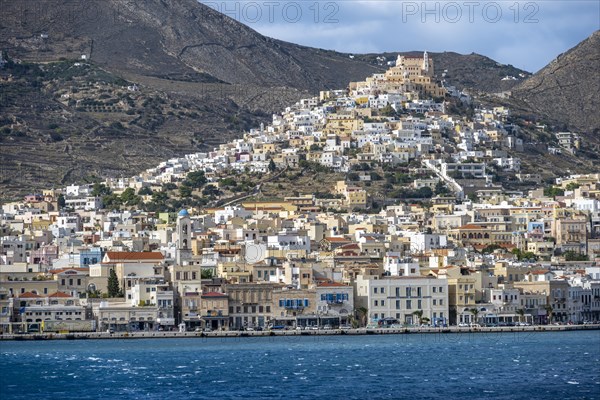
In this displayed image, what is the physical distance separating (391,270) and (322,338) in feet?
30.9

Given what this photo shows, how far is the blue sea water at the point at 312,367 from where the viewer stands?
66.8 metres

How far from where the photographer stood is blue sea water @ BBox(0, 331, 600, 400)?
66.8m

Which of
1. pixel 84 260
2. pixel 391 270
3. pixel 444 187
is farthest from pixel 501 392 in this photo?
pixel 444 187

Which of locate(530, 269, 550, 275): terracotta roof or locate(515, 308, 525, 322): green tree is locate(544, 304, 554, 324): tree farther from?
locate(530, 269, 550, 275): terracotta roof

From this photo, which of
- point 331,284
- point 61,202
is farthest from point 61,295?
point 61,202

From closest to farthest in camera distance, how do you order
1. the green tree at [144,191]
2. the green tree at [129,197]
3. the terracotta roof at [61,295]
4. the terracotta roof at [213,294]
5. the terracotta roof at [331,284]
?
the terracotta roof at [213,294] < the terracotta roof at [61,295] < the terracotta roof at [331,284] < the green tree at [129,197] < the green tree at [144,191]

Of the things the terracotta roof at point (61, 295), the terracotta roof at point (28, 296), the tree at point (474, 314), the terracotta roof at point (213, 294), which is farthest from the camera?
the tree at point (474, 314)

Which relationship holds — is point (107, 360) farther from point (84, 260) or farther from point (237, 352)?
point (84, 260)

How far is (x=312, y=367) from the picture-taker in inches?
3012

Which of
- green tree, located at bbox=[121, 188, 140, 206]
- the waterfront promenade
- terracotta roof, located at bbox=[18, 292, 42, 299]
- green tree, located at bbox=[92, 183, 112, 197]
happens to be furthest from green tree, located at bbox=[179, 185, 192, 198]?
the waterfront promenade

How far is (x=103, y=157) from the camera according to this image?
17662cm

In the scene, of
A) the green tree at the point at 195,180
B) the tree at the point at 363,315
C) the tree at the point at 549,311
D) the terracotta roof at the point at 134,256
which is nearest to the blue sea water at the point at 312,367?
the tree at the point at 363,315

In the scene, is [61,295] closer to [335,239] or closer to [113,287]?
[113,287]

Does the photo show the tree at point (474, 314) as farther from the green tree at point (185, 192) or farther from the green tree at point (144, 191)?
the green tree at point (144, 191)
